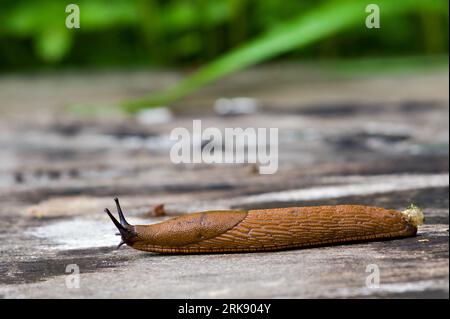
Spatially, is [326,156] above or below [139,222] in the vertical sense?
above

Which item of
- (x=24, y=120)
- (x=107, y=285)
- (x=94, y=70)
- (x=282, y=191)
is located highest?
(x=94, y=70)

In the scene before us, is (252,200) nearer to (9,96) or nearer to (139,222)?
(139,222)

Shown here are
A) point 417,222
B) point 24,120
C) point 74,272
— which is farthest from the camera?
point 24,120

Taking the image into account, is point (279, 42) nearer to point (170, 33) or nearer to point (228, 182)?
point (228, 182)

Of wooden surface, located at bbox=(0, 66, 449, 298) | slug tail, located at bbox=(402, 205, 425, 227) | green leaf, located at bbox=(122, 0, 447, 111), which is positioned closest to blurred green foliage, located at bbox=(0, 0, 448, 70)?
wooden surface, located at bbox=(0, 66, 449, 298)

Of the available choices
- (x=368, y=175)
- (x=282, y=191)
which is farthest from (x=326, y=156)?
(x=282, y=191)

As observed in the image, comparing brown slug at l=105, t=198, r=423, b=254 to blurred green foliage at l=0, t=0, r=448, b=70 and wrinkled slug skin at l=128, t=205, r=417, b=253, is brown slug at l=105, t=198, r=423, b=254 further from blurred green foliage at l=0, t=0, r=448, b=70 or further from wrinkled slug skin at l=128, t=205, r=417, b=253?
blurred green foliage at l=0, t=0, r=448, b=70

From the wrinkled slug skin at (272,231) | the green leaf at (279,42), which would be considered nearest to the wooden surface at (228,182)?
the wrinkled slug skin at (272,231)
